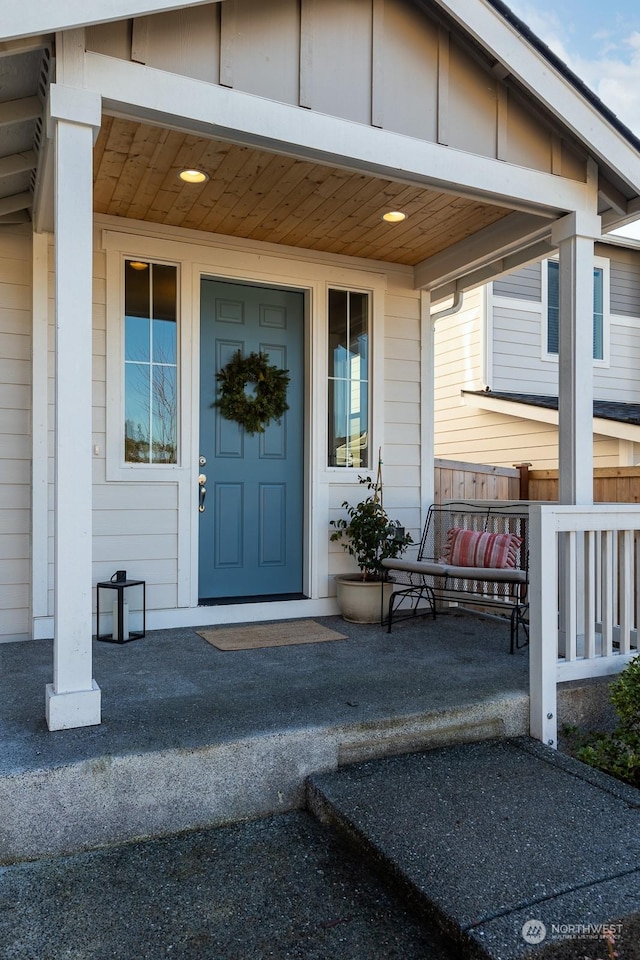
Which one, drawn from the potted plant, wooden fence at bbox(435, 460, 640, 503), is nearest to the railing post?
the potted plant

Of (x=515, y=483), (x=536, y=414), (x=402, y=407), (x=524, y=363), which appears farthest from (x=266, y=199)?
(x=524, y=363)

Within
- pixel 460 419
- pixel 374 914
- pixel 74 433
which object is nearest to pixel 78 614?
pixel 74 433

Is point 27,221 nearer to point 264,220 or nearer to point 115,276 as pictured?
point 115,276

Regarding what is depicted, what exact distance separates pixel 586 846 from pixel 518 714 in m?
0.86

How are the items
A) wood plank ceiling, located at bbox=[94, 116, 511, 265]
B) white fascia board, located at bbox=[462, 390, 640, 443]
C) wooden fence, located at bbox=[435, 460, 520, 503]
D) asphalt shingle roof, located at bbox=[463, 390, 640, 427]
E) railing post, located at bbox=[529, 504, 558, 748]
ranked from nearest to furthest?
railing post, located at bbox=[529, 504, 558, 748], wood plank ceiling, located at bbox=[94, 116, 511, 265], wooden fence, located at bbox=[435, 460, 520, 503], white fascia board, located at bbox=[462, 390, 640, 443], asphalt shingle roof, located at bbox=[463, 390, 640, 427]

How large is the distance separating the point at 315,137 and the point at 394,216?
121 centimetres

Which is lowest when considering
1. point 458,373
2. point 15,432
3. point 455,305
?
point 15,432

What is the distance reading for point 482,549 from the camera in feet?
13.9

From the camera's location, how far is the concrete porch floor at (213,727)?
82.6 inches

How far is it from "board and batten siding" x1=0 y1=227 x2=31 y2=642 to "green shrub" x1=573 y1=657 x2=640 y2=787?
2947 millimetres

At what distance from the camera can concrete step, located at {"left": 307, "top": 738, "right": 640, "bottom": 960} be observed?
167cm

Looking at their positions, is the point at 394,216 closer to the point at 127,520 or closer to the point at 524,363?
the point at 127,520

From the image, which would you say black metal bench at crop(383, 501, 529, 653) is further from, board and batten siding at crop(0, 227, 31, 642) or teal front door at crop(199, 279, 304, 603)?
board and batten siding at crop(0, 227, 31, 642)

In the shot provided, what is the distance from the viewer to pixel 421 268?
489 centimetres
